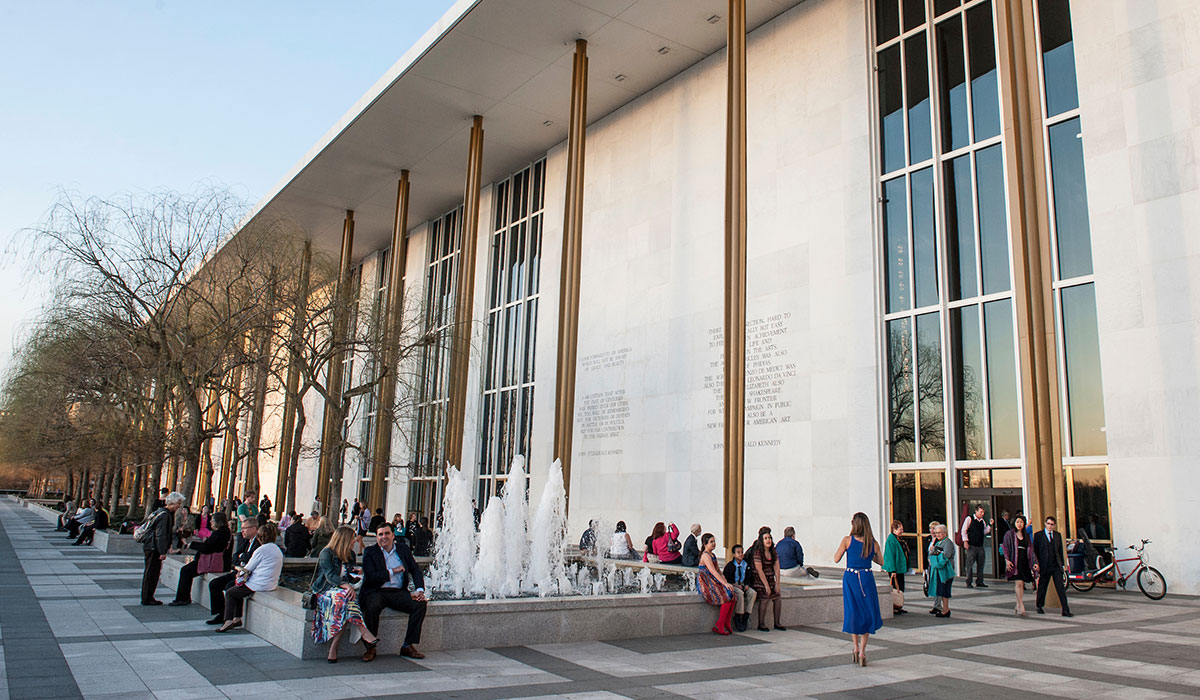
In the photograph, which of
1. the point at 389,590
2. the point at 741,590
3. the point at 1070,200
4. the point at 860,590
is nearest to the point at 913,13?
the point at 1070,200

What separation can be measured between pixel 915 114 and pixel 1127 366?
24.1 ft

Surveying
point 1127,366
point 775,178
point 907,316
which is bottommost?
point 1127,366

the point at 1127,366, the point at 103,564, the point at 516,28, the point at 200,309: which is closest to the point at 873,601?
the point at 1127,366

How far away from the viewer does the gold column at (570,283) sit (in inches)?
835

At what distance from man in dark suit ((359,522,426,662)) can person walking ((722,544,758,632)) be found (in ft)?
13.4

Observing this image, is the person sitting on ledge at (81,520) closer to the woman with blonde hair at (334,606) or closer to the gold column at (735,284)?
the gold column at (735,284)

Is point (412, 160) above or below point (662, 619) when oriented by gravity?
above

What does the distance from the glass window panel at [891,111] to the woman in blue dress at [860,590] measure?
13073 mm

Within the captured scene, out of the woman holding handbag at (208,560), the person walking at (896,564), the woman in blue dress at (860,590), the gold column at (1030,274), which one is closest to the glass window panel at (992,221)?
the gold column at (1030,274)

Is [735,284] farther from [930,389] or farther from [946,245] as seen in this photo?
[930,389]

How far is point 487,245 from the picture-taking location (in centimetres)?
3431

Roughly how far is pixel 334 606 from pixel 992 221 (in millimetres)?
15198

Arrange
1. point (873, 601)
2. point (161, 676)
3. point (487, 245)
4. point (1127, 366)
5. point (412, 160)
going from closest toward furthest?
point (161, 676) → point (873, 601) → point (1127, 366) → point (412, 160) → point (487, 245)

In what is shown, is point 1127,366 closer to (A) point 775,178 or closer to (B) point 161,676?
(A) point 775,178
